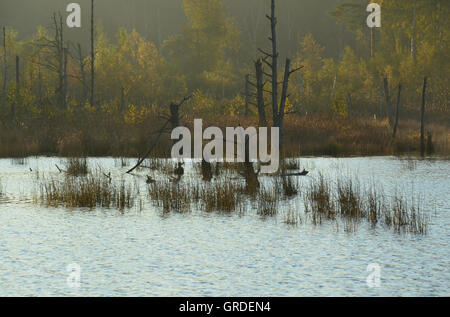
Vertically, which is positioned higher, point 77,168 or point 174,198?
point 77,168

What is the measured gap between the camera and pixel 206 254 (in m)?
7.89

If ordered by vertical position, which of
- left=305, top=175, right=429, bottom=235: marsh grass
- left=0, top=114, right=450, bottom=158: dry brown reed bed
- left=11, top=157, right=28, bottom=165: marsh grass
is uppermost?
left=0, top=114, right=450, bottom=158: dry brown reed bed

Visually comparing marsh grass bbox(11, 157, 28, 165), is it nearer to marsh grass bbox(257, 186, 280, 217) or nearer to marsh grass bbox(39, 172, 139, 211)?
marsh grass bbox(39, 172, 139, 211)

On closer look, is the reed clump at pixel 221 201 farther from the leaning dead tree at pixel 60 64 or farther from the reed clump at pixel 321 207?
the leaning dead tree at pixel 60 64

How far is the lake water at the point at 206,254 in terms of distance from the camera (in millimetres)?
6422

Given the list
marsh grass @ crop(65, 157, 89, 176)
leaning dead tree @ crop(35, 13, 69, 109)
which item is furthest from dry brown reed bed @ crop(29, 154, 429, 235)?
leaning dead tree @ crop(35, 13, 69, 109)

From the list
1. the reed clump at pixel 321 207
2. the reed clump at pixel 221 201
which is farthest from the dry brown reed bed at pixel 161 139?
the reed clump at pixel 321 207

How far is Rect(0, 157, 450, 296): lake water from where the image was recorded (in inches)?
253

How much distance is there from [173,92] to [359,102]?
43.7ft

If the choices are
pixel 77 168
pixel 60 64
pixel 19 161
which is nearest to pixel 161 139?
pixel 19 161

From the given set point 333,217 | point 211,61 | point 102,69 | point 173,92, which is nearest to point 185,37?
point 211,61

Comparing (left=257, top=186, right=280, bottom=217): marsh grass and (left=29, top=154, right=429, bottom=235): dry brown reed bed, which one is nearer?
(left=29, top=154, right=429, bottom=235): dry brown reed bed

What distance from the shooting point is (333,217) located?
1033cm

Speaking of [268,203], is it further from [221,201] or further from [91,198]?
[91,198]
